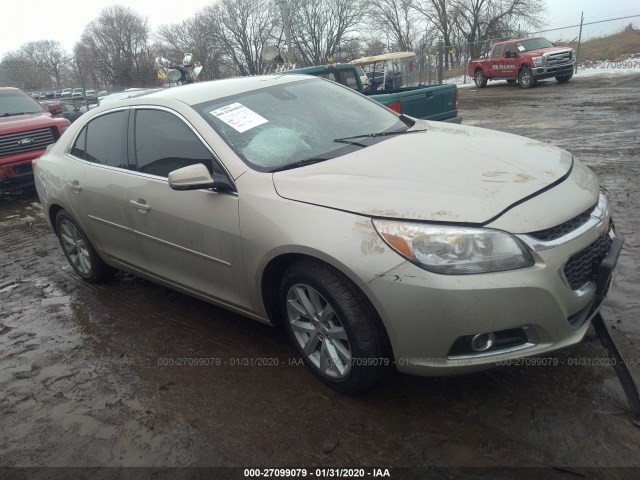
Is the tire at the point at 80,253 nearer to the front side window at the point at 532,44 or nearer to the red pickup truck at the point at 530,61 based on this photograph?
the red pickup truck at the point at 530,61

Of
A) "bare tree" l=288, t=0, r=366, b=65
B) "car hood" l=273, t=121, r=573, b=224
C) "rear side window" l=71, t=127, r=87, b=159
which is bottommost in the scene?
"car hood" l=273, t=121, r=573, b=224

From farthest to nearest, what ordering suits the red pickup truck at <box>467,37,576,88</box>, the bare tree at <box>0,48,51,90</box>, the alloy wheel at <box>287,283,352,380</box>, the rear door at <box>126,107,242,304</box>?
1. the bare tree at <box>0,48,51,90</box>
2. the red pickup truck at <box>467,37,576,88</box>
3. the rear door at <box>126,107,242,304</box>
4. the alloy wheel at <box>287,283,352,380</box>

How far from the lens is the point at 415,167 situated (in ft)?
8.90

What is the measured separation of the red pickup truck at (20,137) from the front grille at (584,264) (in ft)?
29.8

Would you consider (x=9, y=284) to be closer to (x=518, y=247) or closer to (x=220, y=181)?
(x=220, y=181)

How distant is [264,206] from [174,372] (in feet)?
4.22

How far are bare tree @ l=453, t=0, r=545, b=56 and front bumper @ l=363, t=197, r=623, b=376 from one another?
45459 mm

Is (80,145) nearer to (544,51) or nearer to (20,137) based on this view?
(20,137)

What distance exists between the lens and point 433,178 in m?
2.55

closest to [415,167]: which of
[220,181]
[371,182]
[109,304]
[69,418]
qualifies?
[371,182]

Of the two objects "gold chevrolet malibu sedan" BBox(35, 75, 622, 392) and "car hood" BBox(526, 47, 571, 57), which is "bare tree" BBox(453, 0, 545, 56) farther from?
"gold chevrolet malibu sedan" BBox(35, 75, 622, 392)

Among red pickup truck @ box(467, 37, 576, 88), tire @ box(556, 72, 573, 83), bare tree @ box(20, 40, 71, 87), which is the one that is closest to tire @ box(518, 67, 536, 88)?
red pickup truck @ box(467, 37, 576, 88)

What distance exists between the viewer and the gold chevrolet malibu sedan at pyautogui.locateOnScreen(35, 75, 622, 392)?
2.24 meters

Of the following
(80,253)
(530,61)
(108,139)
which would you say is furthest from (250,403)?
(530,61)
